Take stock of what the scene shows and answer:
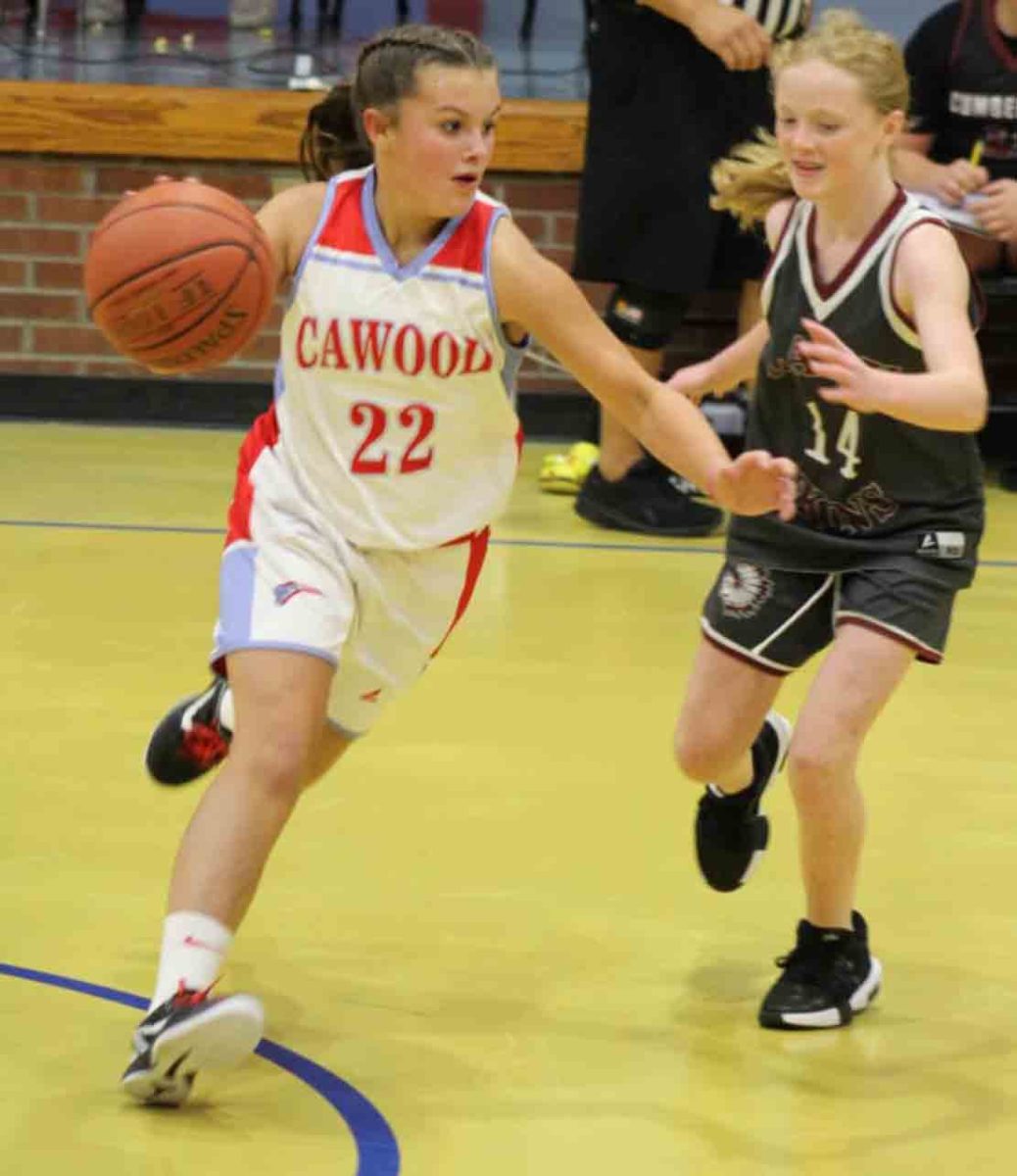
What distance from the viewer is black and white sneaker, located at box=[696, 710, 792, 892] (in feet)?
12.9

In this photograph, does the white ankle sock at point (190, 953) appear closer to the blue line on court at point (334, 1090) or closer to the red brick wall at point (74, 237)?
the blue line on court at point (334, 1090)

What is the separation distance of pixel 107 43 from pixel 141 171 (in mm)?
1194

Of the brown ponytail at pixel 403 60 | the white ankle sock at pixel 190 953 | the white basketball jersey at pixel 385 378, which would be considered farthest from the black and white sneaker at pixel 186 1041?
the brown ponytail at pixel 403 60

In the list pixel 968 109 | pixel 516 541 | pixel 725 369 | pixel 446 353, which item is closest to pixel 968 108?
pixel 968 109

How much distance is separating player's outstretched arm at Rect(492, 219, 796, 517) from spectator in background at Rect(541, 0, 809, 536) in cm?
325

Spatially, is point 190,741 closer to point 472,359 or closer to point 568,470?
point 472,359

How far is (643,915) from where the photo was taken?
4008 millimetres

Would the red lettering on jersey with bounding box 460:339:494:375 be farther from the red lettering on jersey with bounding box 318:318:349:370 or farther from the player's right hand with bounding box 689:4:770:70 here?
the player's right hand with bounding box 689:4:770:70

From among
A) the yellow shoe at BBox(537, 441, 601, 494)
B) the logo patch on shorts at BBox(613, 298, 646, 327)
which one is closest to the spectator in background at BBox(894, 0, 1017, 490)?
the logo patch on shorts at BBox(613, 298, 646, 327)

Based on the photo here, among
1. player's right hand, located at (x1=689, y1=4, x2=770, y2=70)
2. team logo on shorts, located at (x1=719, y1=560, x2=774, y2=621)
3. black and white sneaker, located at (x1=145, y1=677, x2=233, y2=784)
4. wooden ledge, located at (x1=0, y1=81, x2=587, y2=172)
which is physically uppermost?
player's right hand, located at (x1=689, y1=4, x2=770, y2=70)

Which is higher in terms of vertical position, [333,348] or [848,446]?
[333,348]

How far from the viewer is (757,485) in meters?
3.32

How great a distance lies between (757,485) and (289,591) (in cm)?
69

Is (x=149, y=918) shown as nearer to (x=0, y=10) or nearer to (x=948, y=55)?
(x=948, y=55)
